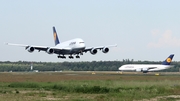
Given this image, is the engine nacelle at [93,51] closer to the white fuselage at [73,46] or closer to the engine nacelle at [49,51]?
the white fuselage at [73,46]

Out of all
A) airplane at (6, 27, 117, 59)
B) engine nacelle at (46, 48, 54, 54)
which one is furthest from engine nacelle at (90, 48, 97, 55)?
engine nacelle at (46, 48, 54, 54)

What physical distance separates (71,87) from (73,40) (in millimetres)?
41351

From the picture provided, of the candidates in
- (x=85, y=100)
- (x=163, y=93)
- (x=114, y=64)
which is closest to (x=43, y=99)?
(x=85, y=100)

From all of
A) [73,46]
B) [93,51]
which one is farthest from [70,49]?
[93,51]

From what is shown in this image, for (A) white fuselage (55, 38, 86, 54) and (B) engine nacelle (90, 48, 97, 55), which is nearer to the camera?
(A) white fuselage (55, 38, 86, 54)

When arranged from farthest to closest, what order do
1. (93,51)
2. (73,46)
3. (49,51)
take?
(93,51)
(49,51)
(73,46)

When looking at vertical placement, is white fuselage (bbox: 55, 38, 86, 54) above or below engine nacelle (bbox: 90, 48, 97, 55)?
above

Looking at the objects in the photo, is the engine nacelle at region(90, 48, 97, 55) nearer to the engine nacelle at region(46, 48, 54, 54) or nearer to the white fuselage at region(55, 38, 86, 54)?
the white fuselage at region(55, 38, 86, 54)

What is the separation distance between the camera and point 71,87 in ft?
174

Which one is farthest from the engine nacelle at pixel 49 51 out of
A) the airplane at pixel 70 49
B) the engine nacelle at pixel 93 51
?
the engine nacelle at pixel 93 51

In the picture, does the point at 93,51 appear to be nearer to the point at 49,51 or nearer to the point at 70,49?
the point at 70,49

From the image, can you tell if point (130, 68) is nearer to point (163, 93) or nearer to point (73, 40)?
point (73, 40)

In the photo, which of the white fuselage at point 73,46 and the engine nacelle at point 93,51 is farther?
the engine nacelle at point 93,51

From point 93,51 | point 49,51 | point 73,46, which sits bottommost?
point 93,51
